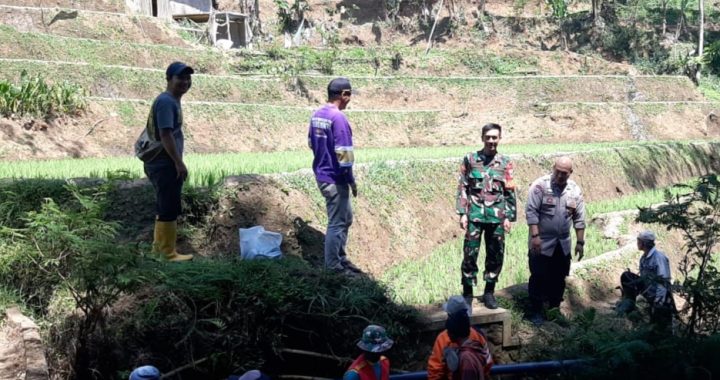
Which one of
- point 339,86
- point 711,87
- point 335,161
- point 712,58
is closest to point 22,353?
point 335,161

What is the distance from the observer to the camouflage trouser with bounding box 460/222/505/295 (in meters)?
7.61

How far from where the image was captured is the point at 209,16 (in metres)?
37.1

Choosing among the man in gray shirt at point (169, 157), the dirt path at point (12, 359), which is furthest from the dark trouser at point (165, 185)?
the dirt path at point (12, 359)

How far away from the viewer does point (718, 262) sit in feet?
46.1

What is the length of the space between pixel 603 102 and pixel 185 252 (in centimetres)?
2814

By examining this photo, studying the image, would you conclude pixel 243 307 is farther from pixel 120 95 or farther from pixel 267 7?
pixel 267 7

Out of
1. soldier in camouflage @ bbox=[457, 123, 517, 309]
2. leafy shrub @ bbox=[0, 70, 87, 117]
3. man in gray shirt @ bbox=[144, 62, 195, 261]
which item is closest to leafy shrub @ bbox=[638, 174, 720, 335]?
soldier in camouflage @ bbox=[457, 123, 517, 309]

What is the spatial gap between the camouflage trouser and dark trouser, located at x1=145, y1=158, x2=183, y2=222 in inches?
108

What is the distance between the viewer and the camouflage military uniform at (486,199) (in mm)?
7496

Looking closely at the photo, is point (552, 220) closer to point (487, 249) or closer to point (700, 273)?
point (487, 249)

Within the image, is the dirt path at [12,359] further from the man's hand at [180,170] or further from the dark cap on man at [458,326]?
the dark cap on man at [458,326]

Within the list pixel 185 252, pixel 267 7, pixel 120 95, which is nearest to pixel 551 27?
pixel 267 7

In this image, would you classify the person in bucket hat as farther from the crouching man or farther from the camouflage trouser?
the camouflage trouser

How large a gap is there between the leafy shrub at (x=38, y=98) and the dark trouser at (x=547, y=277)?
46.8 feet
